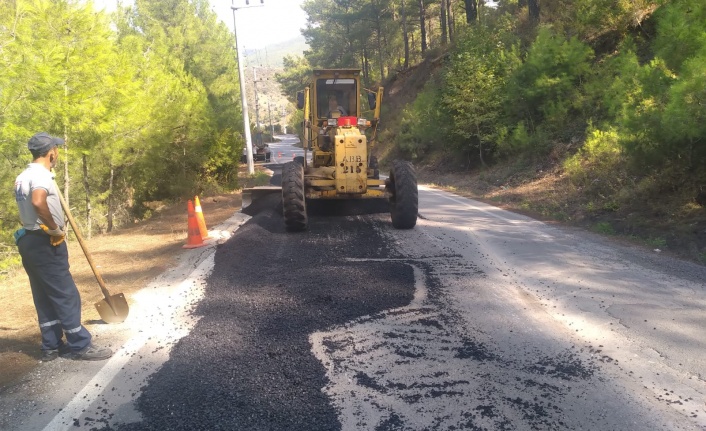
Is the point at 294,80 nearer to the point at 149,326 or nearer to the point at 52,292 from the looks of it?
the point at 149,326

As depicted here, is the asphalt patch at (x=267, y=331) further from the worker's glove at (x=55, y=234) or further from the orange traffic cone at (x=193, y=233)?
the worker's glove at (x=55, y=234)

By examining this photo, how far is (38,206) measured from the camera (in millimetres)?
4336

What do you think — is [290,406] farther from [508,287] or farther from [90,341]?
[508,287]

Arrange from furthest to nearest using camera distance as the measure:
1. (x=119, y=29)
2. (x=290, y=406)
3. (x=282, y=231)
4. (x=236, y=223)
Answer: (x=119, y=29), (x=236, y=223), (x=282, y=231), (x=290, y=406)

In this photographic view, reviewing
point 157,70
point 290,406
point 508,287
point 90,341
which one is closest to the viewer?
point 290,406

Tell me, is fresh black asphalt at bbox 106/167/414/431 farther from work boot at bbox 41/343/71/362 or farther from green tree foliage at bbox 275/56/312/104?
green tree foliage at bbox 275/56/312/104

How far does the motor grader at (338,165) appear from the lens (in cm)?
966

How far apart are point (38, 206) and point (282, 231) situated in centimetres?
570

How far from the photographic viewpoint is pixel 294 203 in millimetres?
9469

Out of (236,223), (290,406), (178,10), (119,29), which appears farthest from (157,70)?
(290,406)

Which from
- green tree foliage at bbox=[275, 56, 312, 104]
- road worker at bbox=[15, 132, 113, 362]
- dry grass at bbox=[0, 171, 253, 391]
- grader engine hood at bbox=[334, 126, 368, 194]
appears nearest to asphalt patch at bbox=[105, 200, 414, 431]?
road worker at bbox=[15, 132, 113, 362]

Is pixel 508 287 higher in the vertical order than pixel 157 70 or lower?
lower

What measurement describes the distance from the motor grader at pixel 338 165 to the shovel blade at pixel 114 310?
14.6 feet

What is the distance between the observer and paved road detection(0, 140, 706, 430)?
137 inches
